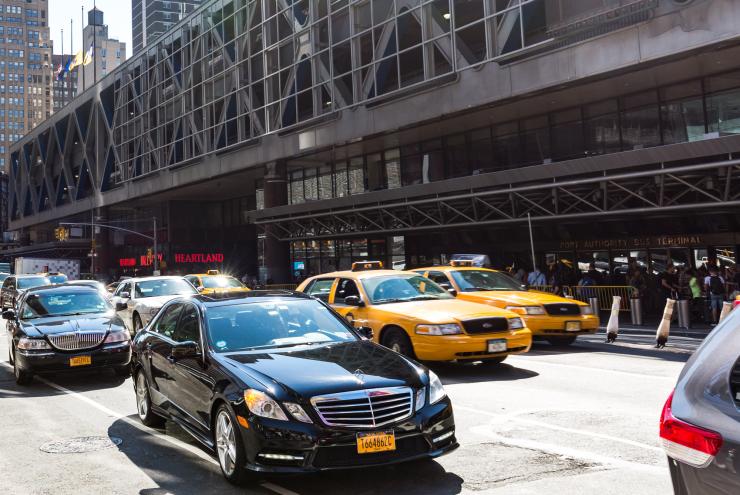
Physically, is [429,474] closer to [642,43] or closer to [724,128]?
[642,43]

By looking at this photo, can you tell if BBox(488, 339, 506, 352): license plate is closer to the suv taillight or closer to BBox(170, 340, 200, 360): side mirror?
BBox(170, 340, 200, 360): side mirror

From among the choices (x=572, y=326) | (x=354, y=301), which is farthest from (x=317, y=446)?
(x=572, y=326)

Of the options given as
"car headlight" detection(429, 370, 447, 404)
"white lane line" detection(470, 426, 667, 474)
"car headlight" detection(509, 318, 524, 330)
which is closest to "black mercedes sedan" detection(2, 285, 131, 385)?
"car headlight" detection(509, 318, 524, 330)

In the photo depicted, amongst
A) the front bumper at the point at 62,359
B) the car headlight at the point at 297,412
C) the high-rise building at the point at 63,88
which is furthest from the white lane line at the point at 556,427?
the high-rise building at the point at 63,88

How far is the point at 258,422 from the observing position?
4523 mm

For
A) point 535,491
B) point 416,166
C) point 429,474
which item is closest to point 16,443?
point 429,474

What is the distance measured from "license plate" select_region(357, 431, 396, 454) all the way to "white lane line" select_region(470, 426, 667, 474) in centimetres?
180

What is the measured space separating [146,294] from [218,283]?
125 inches

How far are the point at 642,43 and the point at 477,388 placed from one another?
14.5 metres

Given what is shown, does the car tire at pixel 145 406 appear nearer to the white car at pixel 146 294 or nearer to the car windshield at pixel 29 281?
the white car at pixel 146 294

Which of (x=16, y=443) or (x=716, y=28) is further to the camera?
(x=716, y=28)

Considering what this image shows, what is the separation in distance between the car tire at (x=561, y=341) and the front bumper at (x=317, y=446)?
32.0 ft

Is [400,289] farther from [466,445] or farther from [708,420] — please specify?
[708,420]

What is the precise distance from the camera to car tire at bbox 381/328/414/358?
9797mm
